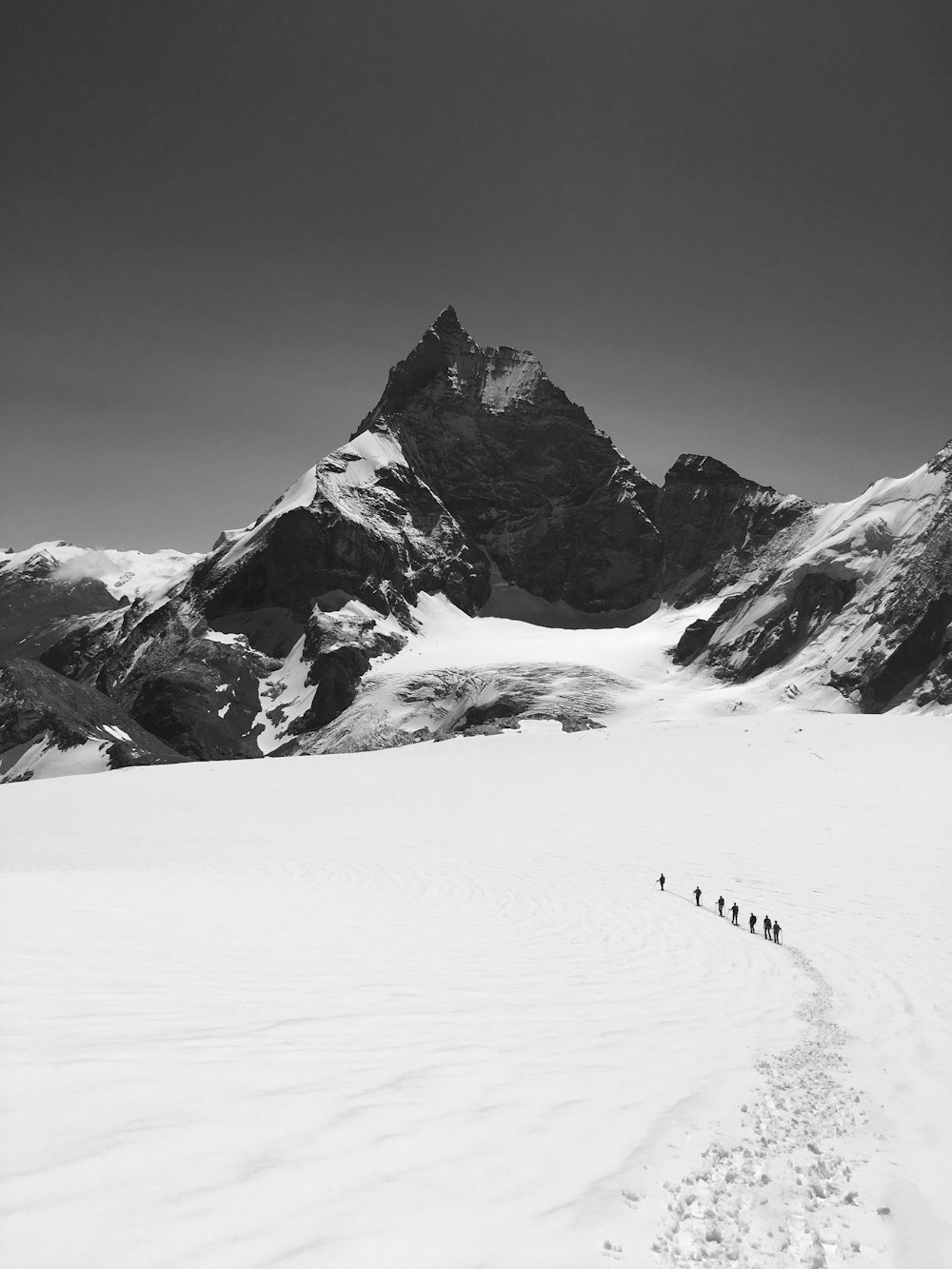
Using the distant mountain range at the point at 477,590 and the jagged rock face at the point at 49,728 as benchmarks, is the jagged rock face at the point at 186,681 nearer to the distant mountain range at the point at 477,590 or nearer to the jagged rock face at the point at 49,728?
the distant mountain range at the point at 477,590

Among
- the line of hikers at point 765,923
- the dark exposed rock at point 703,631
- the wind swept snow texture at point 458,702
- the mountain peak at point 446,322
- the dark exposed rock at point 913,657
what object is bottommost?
the line of hikers at point 765,923

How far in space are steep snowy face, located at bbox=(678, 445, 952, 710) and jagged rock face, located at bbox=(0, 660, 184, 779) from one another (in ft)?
258

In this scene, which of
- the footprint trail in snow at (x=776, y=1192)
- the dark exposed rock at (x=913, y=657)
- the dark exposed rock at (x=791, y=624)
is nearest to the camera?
the footprint trail in snow at (x=776, y=1192)

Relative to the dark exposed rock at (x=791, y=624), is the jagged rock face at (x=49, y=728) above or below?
below

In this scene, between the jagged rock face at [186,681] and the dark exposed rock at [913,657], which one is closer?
the dark exposed rock at [913,657]

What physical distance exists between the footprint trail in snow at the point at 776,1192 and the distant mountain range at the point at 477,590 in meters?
60.9

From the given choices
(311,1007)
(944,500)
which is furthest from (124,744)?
(944,500)

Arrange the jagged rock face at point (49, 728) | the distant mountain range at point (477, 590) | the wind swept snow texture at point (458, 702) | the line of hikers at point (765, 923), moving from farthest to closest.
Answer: the distant mountain range at point (477, 590)
the wind swept snow texture at point (458, 702)
the jagged rock face at point (49, 728)
the line of hikers at point (765, 923)

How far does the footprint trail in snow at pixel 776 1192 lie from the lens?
384cm

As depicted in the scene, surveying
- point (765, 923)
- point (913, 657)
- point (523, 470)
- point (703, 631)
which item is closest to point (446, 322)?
point (523, 470)

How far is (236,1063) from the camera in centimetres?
492

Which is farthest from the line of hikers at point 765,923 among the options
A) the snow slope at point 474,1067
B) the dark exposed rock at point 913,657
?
the dark exposed rock at point 913,657

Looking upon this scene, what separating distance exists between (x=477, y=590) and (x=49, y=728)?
102m

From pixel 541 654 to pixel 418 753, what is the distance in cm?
7551
